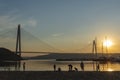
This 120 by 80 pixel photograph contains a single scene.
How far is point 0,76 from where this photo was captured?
118 feet

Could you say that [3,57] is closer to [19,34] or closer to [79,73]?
[19,34]

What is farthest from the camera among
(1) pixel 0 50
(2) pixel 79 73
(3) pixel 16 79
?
(1) pixel 0 50

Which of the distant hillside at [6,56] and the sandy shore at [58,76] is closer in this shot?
the sandy shore at [58,76]

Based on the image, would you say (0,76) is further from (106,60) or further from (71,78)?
(106,60)

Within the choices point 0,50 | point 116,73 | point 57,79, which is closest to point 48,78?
point 57,79

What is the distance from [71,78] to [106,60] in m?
88.0

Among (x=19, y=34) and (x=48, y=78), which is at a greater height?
(x=19, y=34)

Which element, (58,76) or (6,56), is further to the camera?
(6,56)

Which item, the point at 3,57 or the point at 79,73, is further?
the point at 3,57

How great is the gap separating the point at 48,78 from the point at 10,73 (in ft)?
13.2

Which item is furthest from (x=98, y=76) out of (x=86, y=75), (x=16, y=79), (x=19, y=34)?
(x=19, y=34)

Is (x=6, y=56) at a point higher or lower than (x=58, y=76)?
higher

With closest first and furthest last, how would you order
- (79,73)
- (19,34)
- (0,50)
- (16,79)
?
(16,79) < (79,73) < (19,34) < (0,50)

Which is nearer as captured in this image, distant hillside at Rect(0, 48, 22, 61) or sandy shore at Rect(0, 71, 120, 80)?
sandy shore at Rect(0, 71, 120, 80)
